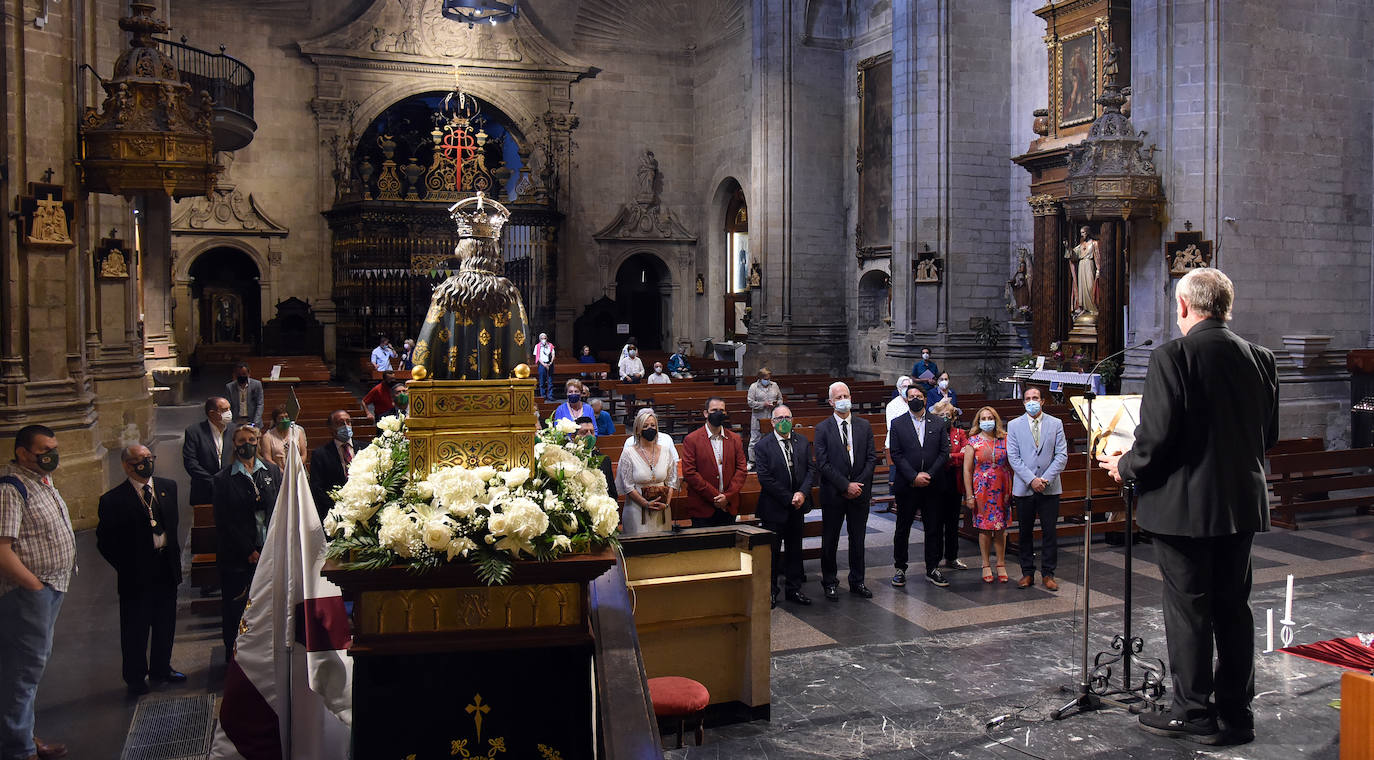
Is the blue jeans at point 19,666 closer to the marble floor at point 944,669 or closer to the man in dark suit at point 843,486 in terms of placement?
the marble floor at point 944,669

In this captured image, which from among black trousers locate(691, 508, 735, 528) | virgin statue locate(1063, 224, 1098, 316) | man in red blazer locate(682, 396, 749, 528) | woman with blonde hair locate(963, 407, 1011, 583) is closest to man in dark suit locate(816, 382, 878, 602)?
man in red blazer locate(682, 396, 749, 528)

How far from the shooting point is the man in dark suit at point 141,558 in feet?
20.3

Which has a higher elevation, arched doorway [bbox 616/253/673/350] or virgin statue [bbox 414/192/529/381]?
arched doorway [bbox 616/253/673/350]

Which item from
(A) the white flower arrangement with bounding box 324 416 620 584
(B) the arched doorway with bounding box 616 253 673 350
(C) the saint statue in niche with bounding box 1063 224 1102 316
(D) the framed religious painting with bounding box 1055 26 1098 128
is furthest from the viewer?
(B) the arched doorway with bounding box 616 253 673 350

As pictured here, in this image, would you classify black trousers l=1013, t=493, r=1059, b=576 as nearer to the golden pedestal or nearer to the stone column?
the golden pedestal

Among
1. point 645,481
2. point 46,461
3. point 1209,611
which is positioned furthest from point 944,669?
point 46,461

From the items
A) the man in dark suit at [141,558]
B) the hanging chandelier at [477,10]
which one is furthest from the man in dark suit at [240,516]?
the hanging chandelier at [477,10]

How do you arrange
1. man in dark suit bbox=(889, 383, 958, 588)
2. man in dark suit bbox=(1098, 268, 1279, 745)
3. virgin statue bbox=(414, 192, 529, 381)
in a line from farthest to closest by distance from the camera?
man in dark suit bbox=(889, 383, 958, 588), man in dark suit bbox=(1098, 268, 1279, 745), virgin statue bbox=(414, 192, 529, 381)

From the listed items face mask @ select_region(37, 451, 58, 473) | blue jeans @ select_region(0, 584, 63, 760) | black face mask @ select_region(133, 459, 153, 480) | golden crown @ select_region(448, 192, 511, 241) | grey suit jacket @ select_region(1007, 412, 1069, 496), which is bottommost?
blue jeans @ select_region(0, 584, 63, 760)

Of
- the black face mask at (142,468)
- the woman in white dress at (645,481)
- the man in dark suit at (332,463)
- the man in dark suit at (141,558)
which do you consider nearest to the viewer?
the man in dark suit at (141,558)

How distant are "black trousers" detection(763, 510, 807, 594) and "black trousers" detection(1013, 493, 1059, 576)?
1.90m

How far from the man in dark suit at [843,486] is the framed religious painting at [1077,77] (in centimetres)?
1147

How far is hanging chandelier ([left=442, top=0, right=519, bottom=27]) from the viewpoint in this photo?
2900 centimetres

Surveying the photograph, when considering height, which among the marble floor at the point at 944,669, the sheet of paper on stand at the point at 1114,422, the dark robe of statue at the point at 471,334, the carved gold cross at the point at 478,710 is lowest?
the marble floor at the point at 944,669
